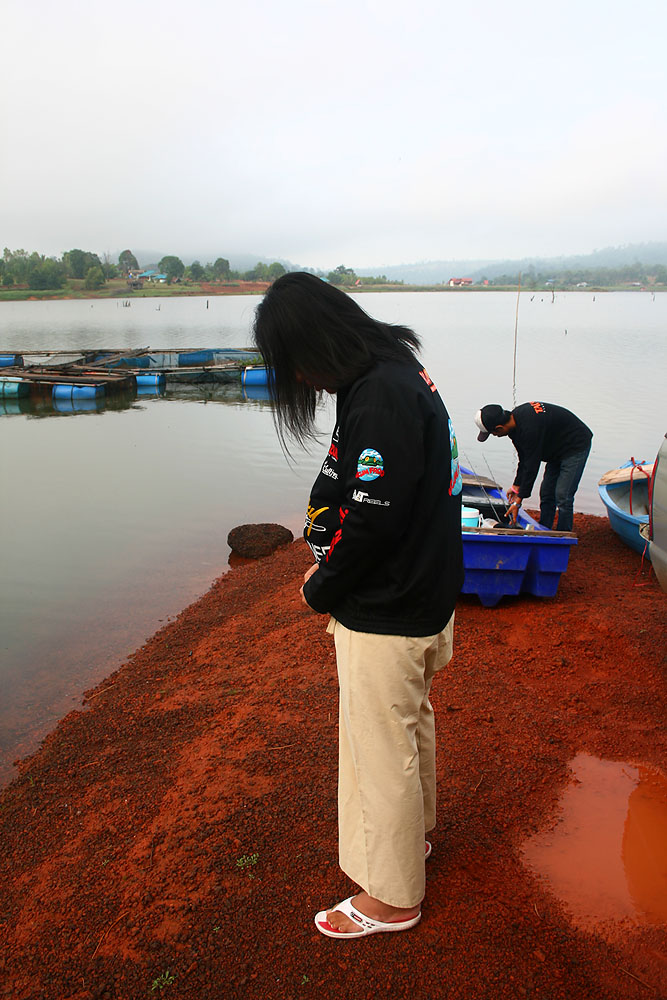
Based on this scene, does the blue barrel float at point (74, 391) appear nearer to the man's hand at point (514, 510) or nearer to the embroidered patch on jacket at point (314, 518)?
the man's hand at point (514, 510)

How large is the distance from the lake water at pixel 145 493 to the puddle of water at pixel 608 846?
8.77 ft

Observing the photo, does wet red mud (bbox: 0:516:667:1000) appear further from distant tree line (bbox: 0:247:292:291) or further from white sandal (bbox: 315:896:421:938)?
distant tree line (bbox: 0:247:292:291)

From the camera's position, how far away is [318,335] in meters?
2.06

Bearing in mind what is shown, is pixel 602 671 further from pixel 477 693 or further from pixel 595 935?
pixel 595 935

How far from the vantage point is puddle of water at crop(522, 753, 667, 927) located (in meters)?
2.69

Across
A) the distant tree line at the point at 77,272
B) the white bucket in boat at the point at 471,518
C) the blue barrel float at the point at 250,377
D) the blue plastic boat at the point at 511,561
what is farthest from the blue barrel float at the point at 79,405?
the distant tree line at the point at 77,272

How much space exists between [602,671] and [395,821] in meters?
3.04

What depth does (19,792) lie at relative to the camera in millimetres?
4207

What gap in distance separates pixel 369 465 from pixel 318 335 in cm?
47

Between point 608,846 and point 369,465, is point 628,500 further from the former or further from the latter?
point 369,465

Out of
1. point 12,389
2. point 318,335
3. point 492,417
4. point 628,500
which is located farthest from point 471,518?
point 12,389

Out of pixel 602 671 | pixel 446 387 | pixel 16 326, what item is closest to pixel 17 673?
pixel 602 671

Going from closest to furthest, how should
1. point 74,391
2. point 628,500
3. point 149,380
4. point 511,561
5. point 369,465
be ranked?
point 369,465, point 511,561, point 628,500, point 74,391, point 149,380


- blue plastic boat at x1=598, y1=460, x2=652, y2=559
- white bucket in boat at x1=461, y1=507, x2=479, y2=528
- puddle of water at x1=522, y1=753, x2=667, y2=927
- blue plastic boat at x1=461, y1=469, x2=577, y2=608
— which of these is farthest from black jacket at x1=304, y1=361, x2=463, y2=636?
blue plastic boat at x1=598, y1=460, x2=652, y2=559
